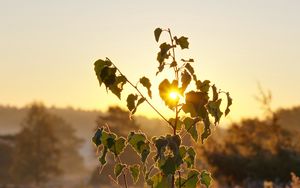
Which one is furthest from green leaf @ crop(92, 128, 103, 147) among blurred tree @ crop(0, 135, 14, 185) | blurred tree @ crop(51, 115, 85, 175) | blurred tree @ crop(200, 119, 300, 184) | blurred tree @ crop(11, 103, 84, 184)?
blurred tree @ crop(51, 115, 85, 175)

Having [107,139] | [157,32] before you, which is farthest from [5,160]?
[157,32]

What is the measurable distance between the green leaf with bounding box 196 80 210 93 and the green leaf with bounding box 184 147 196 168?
0.50 metres

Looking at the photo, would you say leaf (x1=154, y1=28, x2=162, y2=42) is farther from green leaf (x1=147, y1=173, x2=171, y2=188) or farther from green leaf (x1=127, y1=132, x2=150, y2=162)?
green leaf (x1=147, y1=173, x2=171, y2=188)

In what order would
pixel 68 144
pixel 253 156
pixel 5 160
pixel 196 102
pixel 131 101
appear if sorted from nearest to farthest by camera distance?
pixel 196 102 < pixel 131 101 < pixel 253 156 < pixel 5 160 < pixel 68 144

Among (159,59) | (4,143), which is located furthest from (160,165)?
(4,143)

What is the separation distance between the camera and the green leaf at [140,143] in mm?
4434

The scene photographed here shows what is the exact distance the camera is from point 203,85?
172 inches

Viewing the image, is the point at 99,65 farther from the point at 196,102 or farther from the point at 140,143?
the point at 196,102

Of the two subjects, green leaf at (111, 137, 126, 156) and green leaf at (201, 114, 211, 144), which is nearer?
green leaf at (201, 114, 211, 144)

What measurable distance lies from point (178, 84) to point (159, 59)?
192mm

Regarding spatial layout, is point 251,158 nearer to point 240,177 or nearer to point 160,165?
point 240,177

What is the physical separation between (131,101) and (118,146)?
358mm

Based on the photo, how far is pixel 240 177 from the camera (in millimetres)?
22719

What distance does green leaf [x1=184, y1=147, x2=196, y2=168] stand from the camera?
470 cm
